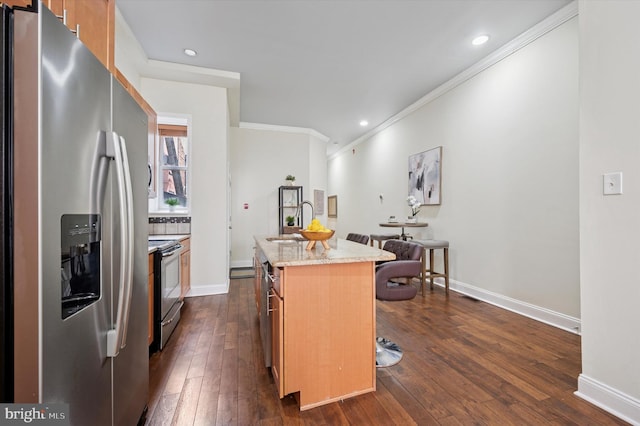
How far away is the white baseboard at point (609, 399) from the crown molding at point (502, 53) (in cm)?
305

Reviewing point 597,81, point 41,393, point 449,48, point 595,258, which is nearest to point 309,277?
point 41,393

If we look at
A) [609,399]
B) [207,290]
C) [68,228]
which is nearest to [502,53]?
[609,399]

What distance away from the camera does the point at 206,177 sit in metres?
3.93

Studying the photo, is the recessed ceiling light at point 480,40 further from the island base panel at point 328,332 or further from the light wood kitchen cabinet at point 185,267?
the light wood kitchen cabinet at point 185,267

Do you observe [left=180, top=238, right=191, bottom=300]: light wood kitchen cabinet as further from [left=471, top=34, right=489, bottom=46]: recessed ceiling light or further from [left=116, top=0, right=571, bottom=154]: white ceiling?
[left=471, top=34, right=489, bottom=46]: recessed ceiling light

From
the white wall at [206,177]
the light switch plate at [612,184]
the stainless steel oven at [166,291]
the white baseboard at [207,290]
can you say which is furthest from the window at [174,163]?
the light switch plate at [612,184]

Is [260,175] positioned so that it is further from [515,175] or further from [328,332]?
[328,332]

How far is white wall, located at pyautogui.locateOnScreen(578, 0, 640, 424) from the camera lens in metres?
1.48

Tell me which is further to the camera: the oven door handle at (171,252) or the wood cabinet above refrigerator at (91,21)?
the oven door handle at (171,252)

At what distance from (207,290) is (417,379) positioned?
3046 mm

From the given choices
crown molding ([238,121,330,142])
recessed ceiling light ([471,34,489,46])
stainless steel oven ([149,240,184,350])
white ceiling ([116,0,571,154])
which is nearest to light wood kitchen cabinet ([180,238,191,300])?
stainless steel oven ([149,240,184,350])

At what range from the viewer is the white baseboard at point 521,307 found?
2617mm
